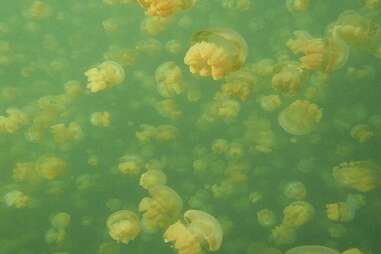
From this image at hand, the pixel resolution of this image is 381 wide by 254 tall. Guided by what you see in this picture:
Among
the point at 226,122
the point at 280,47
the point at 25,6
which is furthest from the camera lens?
the point at 25,6

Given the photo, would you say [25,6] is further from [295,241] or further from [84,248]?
[295,241]

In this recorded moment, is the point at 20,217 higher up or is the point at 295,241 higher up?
the point at 20,217

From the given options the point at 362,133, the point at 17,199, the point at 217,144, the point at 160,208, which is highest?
the point at 217,144

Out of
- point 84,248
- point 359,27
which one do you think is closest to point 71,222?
point 84,248

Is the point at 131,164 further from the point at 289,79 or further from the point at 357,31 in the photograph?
the point at 357,31

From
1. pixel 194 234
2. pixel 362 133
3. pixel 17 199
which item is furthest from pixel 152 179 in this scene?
pixel 362 133
